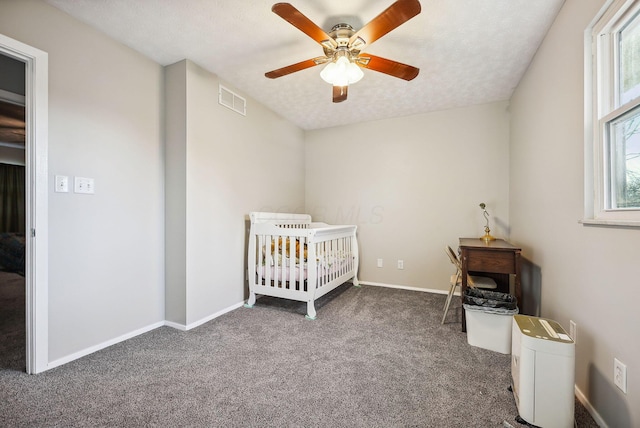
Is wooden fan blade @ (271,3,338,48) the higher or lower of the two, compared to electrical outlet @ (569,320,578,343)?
higher

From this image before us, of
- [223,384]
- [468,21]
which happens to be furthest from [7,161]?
[468,21]

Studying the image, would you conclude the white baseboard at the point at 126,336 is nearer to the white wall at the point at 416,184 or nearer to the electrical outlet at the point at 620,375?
the white wall at the point at 416,184

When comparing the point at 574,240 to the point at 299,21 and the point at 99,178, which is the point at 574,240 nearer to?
the point at 299,21

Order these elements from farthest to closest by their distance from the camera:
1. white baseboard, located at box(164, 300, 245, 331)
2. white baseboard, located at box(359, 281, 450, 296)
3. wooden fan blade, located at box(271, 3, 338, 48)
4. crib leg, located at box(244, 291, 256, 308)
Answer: white baseboard, located at box(359, 281, 450, 296) → crib leg, located at box(244, 291, 256, 308) → white baseboard, located at box(164, 300, 245, 331) → wooden fan blade, located at box(271, 3, 338, 48)

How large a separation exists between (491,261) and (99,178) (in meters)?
3.00

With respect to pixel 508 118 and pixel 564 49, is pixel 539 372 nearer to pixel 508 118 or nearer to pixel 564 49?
pixel 564 49

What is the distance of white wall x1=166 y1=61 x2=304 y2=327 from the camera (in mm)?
2258

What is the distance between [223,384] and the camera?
4.87ft

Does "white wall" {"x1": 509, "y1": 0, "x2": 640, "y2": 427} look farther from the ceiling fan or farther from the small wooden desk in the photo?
the ceiling fan

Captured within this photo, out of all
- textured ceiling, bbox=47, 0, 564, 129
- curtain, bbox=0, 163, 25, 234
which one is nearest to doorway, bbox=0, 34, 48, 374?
textured ceiling, bbox=47, 0, 564, 129

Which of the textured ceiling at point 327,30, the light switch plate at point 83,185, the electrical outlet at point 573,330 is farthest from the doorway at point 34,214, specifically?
the electrical outlet at point 573,330

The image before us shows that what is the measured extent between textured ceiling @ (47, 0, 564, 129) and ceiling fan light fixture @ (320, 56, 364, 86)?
0.31 meters

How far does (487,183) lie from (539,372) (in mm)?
2433

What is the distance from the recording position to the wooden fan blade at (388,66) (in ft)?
5.82
